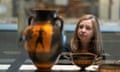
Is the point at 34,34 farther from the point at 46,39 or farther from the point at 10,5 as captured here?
the point at 10,5

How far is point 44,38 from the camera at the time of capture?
124 centimetres

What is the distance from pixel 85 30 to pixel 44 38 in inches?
10.4

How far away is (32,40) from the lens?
4.09 ft

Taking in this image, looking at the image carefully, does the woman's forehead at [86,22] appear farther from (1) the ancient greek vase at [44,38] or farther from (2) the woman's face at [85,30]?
(1) the ancient greek vase at [44,38]

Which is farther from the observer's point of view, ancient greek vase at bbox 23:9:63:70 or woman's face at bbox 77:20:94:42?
woman's face at bbox 77:20:94:42

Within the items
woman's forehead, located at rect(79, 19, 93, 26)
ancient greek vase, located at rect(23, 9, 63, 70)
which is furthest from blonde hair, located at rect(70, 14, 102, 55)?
ancient greek vase, located at rect(23, 9, 63, 70)

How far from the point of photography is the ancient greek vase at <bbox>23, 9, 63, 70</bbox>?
4.07ft

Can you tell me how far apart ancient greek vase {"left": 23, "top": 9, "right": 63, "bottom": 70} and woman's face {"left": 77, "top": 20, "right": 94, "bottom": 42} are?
178mm

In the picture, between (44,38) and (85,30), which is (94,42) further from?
(44,38)

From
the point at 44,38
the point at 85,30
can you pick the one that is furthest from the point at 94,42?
the point at 44,38

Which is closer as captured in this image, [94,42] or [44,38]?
[44,38]

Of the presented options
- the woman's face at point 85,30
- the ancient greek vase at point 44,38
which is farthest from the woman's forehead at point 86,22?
the ancient greek vase at point 44,38

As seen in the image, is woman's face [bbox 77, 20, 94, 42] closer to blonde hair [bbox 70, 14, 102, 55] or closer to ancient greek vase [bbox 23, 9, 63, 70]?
blonde hair [bbox 70, 14, 102, 55]

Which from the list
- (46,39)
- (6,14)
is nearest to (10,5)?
(6,14)
